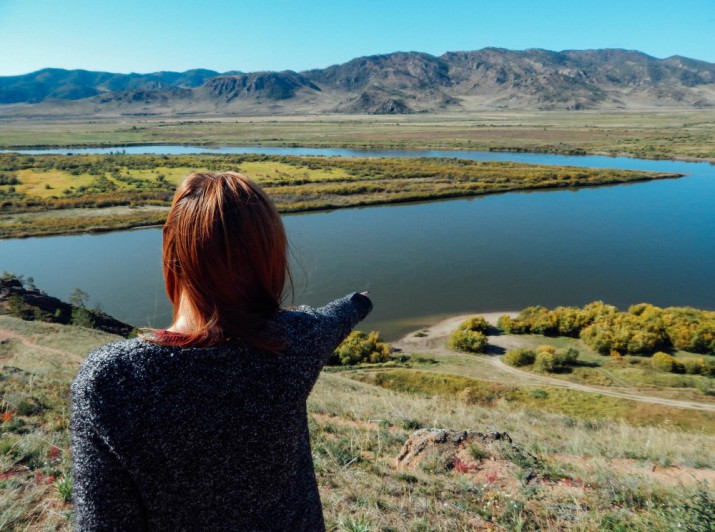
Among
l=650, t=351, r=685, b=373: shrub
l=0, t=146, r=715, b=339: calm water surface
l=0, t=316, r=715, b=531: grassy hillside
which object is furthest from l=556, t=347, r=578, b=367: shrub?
l=0, t=316, r=715, b=531: grassy hillside

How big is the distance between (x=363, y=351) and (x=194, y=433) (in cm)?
1796

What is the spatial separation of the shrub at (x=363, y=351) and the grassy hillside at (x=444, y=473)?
366 inches

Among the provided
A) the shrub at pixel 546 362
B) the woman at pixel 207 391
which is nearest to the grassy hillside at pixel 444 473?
the woman at pixel 207 391

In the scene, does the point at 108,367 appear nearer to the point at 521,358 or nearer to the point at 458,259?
the point at 521,358

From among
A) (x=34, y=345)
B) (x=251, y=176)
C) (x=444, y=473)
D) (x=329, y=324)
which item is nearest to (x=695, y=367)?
(x=444, y=473)

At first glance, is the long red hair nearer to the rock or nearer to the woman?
the woman

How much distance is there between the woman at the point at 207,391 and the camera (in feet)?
4.00

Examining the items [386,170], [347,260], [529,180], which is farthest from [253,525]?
[386,170]

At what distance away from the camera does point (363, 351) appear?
1902 centimetres

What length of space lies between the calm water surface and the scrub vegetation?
3233 millimetres

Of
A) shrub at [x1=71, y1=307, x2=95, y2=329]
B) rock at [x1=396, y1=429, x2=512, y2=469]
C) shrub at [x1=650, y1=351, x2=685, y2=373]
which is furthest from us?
shrub at [x1=71, y1=307, x2=95, y2=329]

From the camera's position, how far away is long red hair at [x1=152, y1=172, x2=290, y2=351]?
136 cm

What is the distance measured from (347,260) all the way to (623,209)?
2943 centimetres

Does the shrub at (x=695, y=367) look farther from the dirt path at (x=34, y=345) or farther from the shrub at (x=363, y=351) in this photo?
the dirt path at (x=34, y=345)
